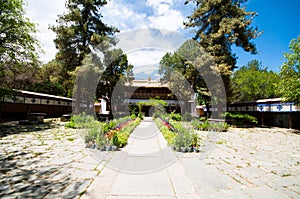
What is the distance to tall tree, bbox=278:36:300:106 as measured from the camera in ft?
35.1

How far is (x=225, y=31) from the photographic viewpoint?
15008mm

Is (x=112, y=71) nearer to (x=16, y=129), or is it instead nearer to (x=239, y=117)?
(x=16, y=129)

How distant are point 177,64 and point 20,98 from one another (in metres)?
17.1

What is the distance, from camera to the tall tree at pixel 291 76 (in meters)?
10.7

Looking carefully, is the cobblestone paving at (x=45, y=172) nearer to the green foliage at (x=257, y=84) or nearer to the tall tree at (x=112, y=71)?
the tall tree at (x=112, y=71)

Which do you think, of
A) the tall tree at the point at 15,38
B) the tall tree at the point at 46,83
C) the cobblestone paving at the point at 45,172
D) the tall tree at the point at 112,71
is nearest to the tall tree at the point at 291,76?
the cobblestone paving at the point at 45,172

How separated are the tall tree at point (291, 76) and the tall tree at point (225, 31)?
386 cm

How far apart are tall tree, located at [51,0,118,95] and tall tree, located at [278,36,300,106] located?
15706 mm

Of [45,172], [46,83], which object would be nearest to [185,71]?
[45,172]

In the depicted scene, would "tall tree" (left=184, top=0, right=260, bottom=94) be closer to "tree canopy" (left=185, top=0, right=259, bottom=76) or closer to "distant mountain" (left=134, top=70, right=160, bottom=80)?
A: "tree canopy" (left=185, top=0, right=259, bottom=76)

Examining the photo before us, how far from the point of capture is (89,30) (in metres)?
17.6

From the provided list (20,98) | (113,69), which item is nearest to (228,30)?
(113,69)

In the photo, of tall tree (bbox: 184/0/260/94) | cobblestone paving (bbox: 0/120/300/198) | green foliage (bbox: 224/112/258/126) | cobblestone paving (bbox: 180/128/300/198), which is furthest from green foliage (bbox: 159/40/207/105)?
cobblestone paving (bbox: 0/120/300/198)

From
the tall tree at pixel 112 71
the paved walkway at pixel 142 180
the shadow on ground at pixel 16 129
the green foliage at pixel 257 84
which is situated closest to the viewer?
the paved walkway at pixel 142 180
